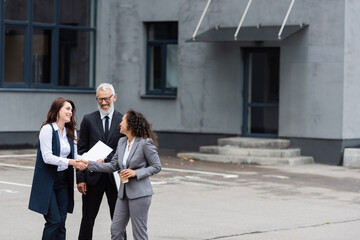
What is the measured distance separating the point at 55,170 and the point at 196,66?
14.5 metres

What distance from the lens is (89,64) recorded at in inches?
922

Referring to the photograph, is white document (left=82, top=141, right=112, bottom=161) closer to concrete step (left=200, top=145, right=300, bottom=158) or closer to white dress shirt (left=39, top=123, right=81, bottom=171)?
white dress shirt (left=39, top=123, right=81, bottom=171)

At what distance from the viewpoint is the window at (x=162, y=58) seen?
75.0 feet

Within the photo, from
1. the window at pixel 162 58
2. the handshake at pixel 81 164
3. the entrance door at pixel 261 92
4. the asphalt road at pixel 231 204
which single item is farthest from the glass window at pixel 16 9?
the handshake at pixel 81 164

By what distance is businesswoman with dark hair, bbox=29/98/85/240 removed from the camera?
768cm

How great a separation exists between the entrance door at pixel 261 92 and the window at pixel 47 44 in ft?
15.8

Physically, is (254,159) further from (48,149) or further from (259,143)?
(48,149)

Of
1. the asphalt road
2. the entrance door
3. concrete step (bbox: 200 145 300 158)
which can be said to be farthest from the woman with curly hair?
the entrance door

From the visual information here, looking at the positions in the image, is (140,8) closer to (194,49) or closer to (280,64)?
(194,49)

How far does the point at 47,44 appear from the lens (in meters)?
22.3

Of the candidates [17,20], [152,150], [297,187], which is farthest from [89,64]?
[152,150]

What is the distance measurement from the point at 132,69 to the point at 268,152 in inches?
217

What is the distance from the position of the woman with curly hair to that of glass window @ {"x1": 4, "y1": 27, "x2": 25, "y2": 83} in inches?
572

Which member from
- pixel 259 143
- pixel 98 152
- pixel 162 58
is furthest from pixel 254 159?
pixel 98 152
